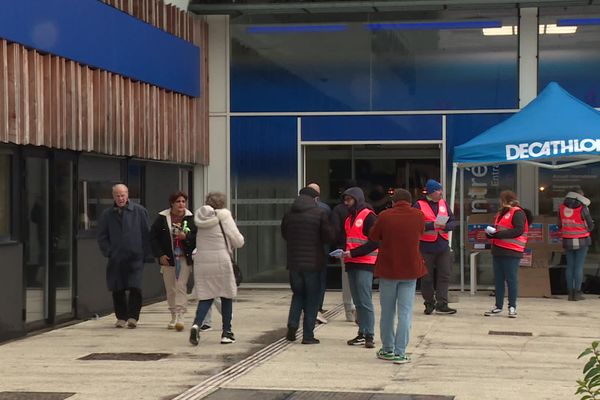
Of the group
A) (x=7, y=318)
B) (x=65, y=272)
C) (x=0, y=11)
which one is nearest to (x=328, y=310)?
(x=65, y=272)

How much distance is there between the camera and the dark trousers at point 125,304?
40.6 ft

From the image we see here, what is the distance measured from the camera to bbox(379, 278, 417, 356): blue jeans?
9.61m

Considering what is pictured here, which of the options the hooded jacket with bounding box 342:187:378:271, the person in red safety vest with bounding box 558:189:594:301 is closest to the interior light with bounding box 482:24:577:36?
the person in red safety vest with bounding box 558:189:594:301

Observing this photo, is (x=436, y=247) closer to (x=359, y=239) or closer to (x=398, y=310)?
(x=359, y=239)

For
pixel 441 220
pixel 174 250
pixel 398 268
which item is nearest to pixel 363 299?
pixel 398 268

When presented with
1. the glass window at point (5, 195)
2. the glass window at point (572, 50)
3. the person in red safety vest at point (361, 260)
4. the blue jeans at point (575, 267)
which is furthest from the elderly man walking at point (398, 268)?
the glass window at point (572, 50)

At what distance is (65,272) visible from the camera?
13.0 meters

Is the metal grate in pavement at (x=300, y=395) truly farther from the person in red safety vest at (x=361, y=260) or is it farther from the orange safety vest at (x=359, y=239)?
the orange safety vest at (x=359, y=239)

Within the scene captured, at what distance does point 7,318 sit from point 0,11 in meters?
3.23

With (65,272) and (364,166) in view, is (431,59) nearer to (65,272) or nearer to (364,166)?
(364,166)

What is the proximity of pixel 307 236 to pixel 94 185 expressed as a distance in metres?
4.23

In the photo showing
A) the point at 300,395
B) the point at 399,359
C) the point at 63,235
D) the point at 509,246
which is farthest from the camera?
the point at 509,246

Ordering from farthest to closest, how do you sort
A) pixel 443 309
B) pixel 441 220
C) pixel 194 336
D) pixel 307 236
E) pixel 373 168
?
pixel 373 168, pixel 443 309, pixel 441 220, pixel 307 236, pixel 194 336

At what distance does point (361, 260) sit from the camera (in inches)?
425
